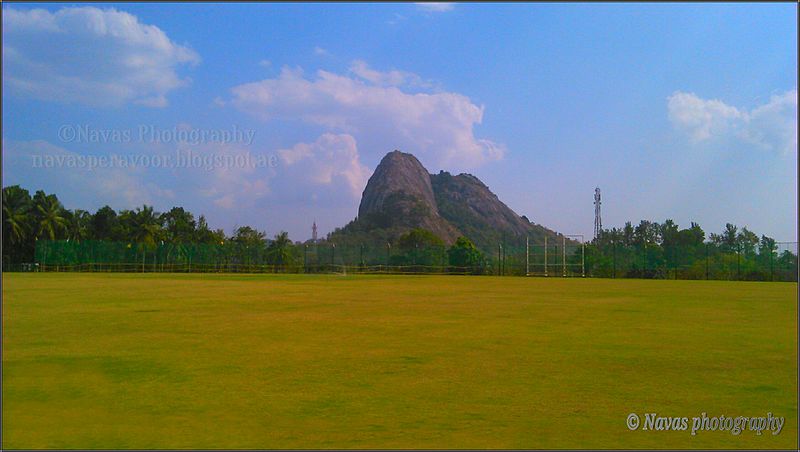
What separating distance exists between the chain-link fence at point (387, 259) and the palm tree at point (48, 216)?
584 cm

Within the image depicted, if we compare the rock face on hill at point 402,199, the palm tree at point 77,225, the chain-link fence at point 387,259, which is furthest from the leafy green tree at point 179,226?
the rock face on hill at point 402,199

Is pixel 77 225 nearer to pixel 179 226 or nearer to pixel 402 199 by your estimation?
pixel 179 226

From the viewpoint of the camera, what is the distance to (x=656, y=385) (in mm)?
5402

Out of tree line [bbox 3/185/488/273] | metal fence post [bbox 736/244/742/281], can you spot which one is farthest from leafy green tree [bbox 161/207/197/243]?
metal fence post [bbox 736/244/742/281]

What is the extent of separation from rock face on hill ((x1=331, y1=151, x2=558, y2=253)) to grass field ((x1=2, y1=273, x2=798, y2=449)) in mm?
70090

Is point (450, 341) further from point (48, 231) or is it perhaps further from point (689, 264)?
point (48, 231)

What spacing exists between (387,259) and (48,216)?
1057 inches

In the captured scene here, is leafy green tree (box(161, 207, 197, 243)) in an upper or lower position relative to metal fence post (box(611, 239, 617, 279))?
upper

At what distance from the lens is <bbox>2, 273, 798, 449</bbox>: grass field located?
13.0 feet

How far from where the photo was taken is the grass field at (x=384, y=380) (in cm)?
397

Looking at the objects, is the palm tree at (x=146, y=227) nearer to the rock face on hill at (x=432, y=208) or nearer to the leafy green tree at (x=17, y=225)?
the leafy green tree at (x=17, y=225)

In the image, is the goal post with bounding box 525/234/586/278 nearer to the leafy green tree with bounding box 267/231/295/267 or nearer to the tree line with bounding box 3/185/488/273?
the tree line with bounding box 3/185/488/273

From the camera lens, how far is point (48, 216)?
5022cm

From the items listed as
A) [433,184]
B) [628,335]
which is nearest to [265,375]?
[628,335]
